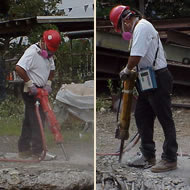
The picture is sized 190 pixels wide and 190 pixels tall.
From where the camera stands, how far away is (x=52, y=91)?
9.45 ft

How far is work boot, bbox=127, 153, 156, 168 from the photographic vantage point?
8.99ft

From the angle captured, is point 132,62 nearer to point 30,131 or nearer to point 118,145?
point 118,145

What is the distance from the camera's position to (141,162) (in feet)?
9.07

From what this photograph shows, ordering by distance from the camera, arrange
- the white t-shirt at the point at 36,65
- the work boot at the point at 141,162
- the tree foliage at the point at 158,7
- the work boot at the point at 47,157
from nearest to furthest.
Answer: the tree foliage at the point at 158,7 → the work boot at the point at 141,162 → the white t-shirt at the point at 36,65 → the work boot at the point at 47,157

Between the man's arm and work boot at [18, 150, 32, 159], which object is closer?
the man's arm

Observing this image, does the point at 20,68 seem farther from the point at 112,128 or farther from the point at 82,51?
the point at 112,128

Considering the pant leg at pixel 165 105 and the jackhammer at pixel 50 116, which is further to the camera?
the jackhammer at pixel 50 116

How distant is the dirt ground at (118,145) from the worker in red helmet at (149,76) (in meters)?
0.04

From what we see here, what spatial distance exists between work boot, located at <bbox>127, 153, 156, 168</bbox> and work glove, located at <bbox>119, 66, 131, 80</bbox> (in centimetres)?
53

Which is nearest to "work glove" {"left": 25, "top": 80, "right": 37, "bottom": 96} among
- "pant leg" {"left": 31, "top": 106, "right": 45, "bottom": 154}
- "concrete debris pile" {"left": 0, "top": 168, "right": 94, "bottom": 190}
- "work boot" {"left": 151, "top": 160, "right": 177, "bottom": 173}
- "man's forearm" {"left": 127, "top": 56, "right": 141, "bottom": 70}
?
"pant leg" {"left": 31, "top": 106, "right": 45, "bottom": 154}

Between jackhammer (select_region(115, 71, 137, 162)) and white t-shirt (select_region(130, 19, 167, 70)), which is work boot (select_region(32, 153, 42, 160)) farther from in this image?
white t-shirt (select_region(130, 19, 167, 70))

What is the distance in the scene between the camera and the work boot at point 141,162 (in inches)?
108

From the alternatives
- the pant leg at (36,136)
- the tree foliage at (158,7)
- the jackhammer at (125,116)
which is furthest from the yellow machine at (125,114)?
the pant leg at (36,136)

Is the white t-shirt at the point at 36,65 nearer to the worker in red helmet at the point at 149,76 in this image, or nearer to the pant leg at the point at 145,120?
the worker in red helmet at the point at 149,76
